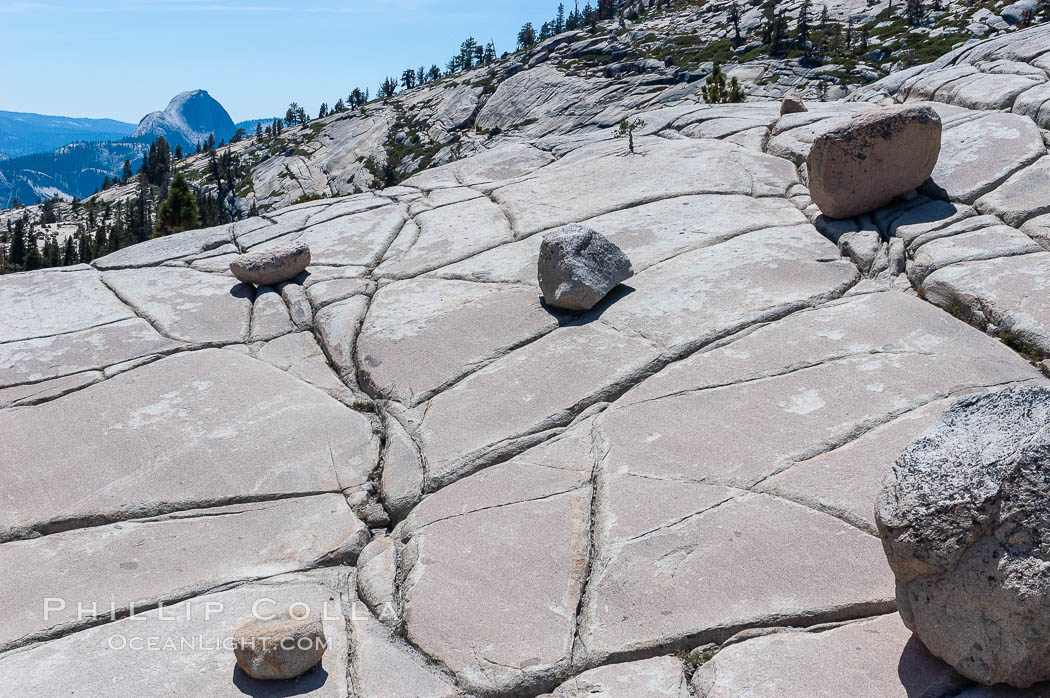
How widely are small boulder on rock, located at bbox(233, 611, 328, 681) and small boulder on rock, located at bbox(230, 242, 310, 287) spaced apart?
18.0 feet

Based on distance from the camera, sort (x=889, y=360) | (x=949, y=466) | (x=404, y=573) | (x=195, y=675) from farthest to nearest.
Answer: (x=889, y=360) < (x=404, y=573) < (x=195, y=675) < (x=949, y=466)

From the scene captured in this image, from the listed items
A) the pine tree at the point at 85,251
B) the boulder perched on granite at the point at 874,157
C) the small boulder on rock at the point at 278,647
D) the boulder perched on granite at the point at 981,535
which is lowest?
the pine tree at the point at 85,251

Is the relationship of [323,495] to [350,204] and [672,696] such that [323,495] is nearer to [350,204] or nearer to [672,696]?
[672,696]

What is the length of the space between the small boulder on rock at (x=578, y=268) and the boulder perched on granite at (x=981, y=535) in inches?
158

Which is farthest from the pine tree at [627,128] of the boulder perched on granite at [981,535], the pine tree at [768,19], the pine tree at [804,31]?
the pine tree at [768,19]

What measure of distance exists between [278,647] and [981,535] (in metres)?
3.15

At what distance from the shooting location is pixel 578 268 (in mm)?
7238

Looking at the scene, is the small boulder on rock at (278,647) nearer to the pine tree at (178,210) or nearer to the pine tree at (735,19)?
the pine tree at (178,210)

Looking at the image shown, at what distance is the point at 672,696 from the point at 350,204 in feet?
30.2

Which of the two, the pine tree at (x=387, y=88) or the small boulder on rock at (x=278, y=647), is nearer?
the small boulder on rock at (x=278, y=647)

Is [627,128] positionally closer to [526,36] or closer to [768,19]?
[768,19]

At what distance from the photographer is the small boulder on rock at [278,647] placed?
3.85 meters

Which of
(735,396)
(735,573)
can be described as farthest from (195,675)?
(735,396)

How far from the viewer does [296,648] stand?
3898 mm
